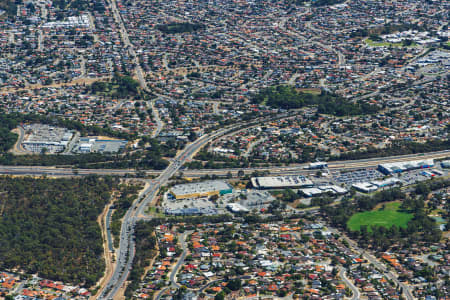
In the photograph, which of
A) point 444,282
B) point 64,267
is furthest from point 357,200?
point 64,267

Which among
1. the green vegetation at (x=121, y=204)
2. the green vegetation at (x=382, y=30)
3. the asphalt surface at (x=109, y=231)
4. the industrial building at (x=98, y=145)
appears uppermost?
the green vegetation at (x=382, y=30)

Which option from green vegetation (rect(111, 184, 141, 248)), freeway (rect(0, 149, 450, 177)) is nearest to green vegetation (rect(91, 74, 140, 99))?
freeway (rect(0, 149, 450, 177))

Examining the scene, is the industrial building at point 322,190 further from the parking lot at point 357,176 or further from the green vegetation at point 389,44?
the green vegetation at point 389,44

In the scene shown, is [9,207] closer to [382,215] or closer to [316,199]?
[316,199]

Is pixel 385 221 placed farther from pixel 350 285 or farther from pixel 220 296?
pixel 220 296

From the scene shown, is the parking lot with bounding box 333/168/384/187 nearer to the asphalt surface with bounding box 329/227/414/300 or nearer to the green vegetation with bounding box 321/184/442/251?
the green vegetation with bounding box 321/184/442/251

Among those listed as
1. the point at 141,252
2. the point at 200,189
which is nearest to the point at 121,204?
the point at 200,189

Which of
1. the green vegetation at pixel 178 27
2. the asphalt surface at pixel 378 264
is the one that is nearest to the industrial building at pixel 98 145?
the asphalt surface at pixel 378 264
